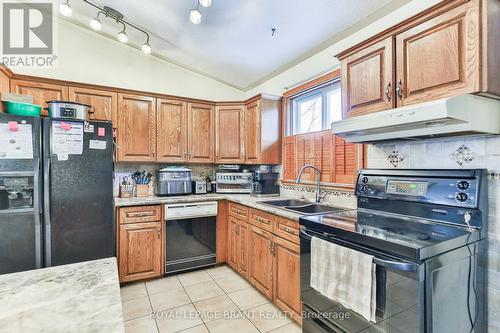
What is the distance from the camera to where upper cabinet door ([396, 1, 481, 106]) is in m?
1.21

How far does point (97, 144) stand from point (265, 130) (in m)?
1.82

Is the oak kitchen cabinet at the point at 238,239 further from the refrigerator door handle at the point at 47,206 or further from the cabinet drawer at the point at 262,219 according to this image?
the refrigerator door handle at the point at 47,206

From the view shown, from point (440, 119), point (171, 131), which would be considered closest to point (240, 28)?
point (171, 131)

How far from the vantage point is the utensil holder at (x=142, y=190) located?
318 centimetres

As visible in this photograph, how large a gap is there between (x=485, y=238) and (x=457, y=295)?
36 cm

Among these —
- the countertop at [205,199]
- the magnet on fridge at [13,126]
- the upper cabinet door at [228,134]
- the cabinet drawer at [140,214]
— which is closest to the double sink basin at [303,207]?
the countertop at [205,199]

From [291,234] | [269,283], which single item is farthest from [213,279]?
[291,234]

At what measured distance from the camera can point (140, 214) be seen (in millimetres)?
2723

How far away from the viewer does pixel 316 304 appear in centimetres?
162

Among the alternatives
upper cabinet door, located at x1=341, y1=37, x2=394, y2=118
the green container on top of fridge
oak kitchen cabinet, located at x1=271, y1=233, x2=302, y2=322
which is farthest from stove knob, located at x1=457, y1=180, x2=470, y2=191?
the green container on top of fridge

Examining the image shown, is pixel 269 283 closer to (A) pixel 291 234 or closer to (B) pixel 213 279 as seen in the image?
(A) pixel 291 234

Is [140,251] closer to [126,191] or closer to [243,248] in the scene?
[126,191]

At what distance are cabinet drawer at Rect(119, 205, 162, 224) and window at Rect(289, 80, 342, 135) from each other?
1825 millimetres

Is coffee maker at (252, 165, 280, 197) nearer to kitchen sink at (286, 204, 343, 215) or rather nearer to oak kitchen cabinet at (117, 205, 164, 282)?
kitchen sink at (286, 204, 343, 215)
